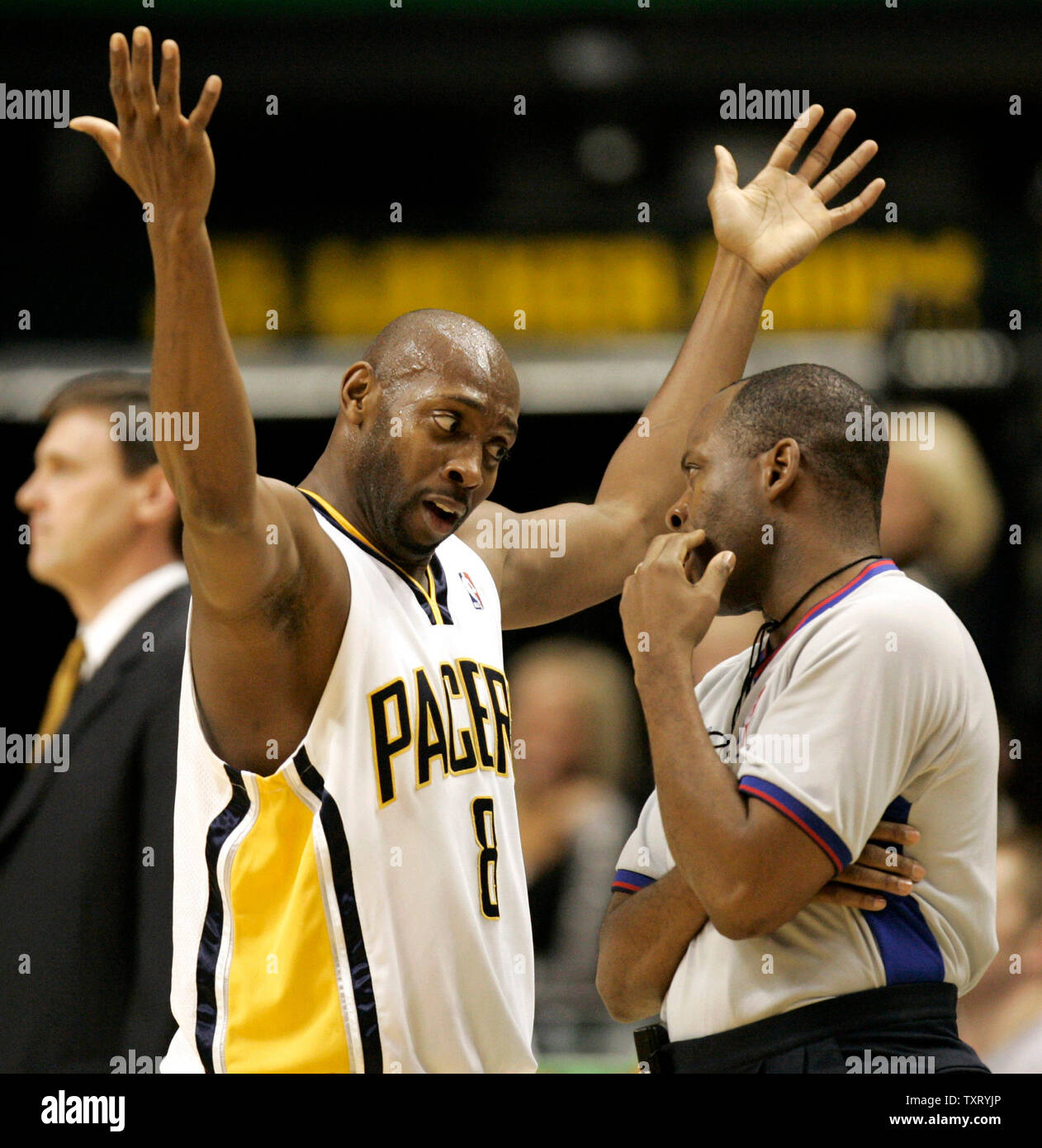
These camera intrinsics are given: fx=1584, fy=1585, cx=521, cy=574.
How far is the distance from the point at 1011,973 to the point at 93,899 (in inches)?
89.8

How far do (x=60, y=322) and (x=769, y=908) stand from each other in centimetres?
544

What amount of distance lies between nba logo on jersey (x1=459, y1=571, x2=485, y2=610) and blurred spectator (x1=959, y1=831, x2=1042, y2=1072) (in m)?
1.73

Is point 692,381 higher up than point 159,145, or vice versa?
point 692,381

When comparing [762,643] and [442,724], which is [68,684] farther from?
[762,643]

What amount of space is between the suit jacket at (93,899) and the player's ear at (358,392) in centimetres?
85

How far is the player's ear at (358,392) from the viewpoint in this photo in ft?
9.68

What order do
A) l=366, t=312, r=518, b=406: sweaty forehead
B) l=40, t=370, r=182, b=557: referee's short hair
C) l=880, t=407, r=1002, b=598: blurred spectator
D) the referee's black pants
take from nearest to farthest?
the referee's black pants, l=366, t=312, r=518, b=406: sweaty forehead, l=40, t=370, r=182, b=557: referee's short hair, l=880, t=407, r=1002, b=598: blurred spectator

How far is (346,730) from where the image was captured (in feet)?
8.75

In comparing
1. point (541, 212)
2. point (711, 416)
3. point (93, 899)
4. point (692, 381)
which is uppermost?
point (541, 212)

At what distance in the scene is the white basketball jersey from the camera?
8.64 ft

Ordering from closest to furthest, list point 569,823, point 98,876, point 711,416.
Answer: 1. point 711,416
2. point 98,876
3. point 569,823

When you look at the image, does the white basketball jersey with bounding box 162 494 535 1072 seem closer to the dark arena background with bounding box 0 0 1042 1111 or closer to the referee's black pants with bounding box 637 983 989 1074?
the referee's black pants with bounding box 637 983 989 1074

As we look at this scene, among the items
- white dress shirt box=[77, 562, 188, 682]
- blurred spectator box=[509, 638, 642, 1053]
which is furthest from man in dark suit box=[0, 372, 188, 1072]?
blurred spectator box=[509, 638, 642, 1053]

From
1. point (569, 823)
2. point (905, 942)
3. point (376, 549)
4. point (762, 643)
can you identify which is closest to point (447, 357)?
point (376, 549)
